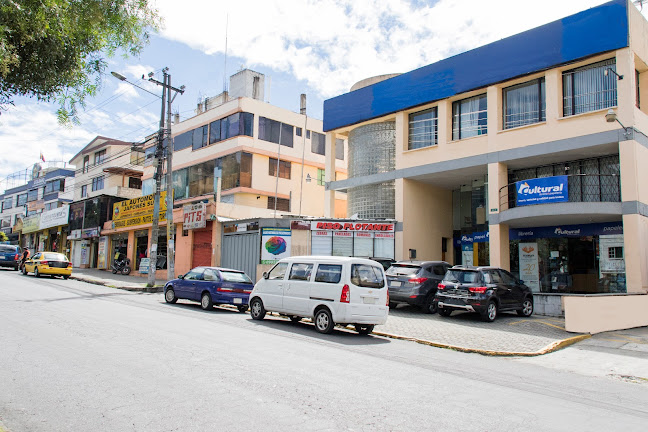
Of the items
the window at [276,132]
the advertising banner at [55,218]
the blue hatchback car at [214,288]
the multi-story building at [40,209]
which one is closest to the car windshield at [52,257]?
the blue hatchback car at [214,288]

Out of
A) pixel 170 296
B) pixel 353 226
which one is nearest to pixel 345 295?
pixel 170 296

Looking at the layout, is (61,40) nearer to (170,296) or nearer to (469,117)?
(170,296)

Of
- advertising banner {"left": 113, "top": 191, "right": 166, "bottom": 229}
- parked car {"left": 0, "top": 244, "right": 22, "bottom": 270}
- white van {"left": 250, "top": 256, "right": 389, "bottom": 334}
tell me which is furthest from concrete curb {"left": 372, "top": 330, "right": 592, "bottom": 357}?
parked car {"left": 0, "top": 244, "right": 22, "bottom": 270}

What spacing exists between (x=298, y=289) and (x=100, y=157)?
46.4 metres

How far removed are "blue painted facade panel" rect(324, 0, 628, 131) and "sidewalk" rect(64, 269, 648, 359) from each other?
397 inches

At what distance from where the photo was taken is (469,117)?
2206 cm

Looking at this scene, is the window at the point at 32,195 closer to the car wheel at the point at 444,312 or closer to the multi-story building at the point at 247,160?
the multi-story building at the point at 247,160

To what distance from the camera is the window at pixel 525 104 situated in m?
19.9

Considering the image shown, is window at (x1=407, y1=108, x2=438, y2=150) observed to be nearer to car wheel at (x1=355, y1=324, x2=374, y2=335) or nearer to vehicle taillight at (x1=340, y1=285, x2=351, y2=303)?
car wheel at (x1=355, y1=324, x2=374, y2=335)

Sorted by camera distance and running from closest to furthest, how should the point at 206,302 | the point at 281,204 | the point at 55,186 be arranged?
the point at 206,302
the point at 281,204
the point at 55,186

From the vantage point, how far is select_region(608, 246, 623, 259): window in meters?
18.5

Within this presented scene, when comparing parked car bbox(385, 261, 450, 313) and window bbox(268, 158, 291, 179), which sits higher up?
window bbox(268, 158, 291, 179)

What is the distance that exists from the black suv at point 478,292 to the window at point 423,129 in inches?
365

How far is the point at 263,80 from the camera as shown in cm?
3919
